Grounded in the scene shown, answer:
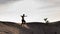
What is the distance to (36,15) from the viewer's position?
32.1 feet

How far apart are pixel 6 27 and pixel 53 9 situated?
112 inches

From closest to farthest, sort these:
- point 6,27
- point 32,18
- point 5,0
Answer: point 5,0 < point 6,27 < point 32,18

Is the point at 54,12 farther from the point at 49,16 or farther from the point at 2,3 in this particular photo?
the point at 2,3

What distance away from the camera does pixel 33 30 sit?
9.61 metres

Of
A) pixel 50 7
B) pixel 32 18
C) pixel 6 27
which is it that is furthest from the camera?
pixel 32 18

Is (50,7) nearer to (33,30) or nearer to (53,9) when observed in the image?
(53,9)

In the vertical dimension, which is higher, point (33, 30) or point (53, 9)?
point (53, 9)

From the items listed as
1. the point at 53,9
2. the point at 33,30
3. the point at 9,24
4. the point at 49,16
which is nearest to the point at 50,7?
the point at 53,9

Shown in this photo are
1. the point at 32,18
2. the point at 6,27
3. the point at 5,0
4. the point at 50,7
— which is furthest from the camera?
the point at 32,18

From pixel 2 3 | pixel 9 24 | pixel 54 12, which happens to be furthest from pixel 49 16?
pixel 2 3

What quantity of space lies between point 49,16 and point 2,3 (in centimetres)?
329

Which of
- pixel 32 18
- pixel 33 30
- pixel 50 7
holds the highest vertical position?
pixel 50 7

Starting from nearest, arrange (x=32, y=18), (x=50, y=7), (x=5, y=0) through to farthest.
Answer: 1. (x=5, y=0)
2. (x=50, y=7)
3. (x=32, y=18)

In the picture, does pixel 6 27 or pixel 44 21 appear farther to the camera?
pixel 44 21
